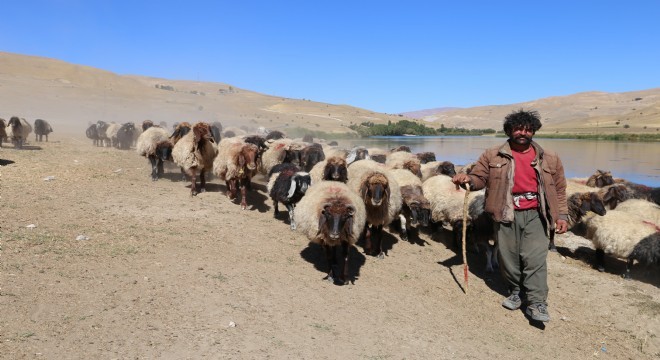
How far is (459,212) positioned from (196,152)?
24.2ft

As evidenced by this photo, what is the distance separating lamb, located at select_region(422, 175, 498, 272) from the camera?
8266 mm

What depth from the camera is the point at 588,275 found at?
28.2ft

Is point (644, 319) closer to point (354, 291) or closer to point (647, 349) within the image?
point (647, 349)

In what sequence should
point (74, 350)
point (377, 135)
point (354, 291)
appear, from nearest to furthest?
1. point (74, 350)
2. point (354, 291)
3. point (377, 135)

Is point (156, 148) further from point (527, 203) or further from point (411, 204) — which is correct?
point (527, 203)

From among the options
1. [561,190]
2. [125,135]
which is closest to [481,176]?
[561,190]

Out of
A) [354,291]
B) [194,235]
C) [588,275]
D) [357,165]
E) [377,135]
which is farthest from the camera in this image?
[377,135]

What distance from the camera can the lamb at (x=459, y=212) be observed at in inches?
325

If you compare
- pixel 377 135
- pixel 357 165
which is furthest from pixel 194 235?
pixel 377 135

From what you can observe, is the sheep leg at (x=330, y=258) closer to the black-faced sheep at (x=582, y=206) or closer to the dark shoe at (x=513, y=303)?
the dark shoe at (x=513, y=303)

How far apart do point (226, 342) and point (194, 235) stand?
12.0 feet

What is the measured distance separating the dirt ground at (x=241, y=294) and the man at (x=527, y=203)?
2.85 ft

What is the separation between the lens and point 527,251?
5.84 meters

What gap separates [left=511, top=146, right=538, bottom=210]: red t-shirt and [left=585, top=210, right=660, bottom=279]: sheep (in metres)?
4.62
